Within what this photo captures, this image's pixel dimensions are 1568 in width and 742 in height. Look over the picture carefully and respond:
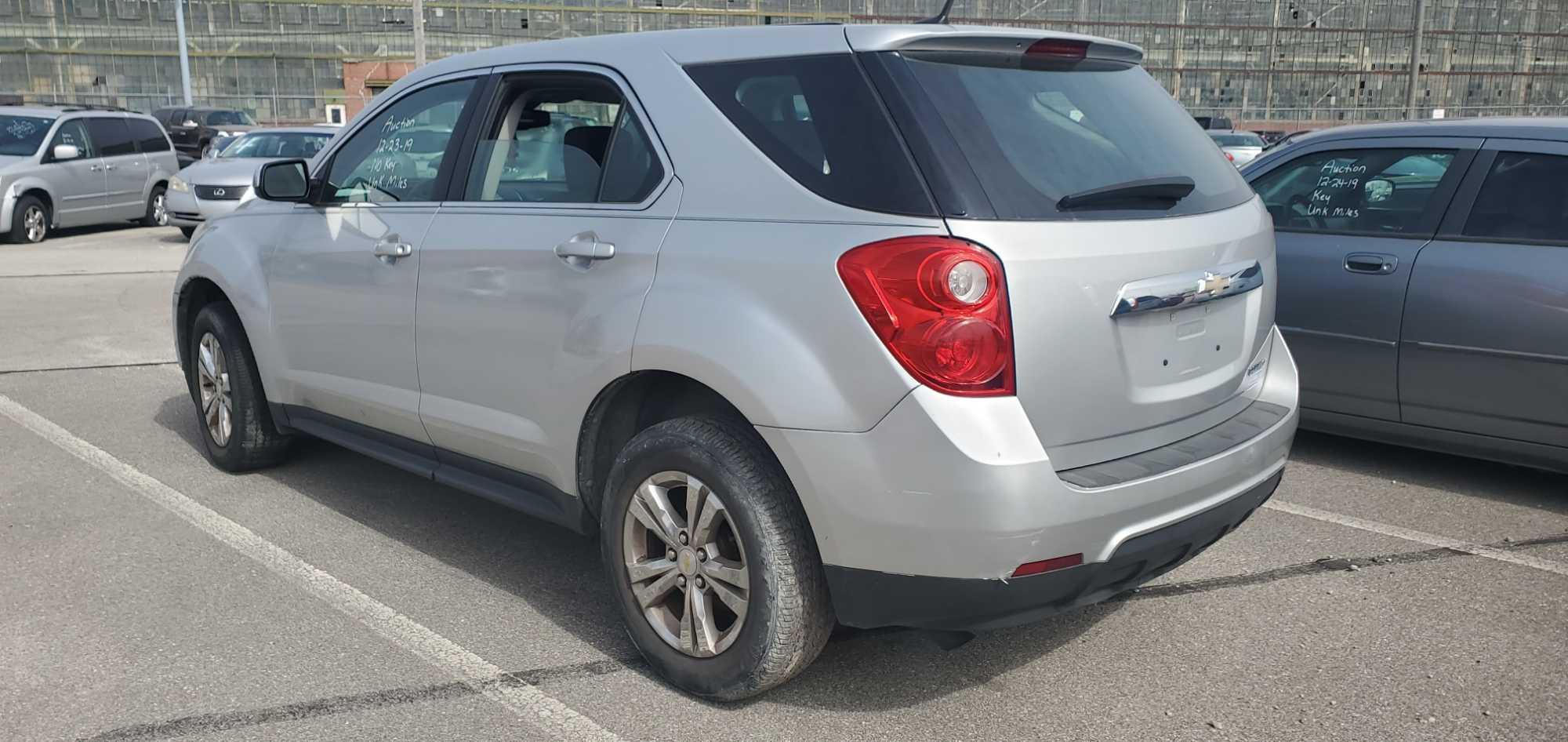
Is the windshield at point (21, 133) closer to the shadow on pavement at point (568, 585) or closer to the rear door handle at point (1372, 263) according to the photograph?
the shadow on pavement at point (568, 585)

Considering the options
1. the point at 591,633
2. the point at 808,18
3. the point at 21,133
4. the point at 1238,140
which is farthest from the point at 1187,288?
the point at 808,18

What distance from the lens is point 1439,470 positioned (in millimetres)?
5707

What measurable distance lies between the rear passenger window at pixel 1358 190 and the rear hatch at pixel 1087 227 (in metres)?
2.35

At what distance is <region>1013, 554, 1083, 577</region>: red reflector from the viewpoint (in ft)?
9.34

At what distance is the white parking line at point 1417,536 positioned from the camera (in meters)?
4.46

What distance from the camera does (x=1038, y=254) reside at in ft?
9.39

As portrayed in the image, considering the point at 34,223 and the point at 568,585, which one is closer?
the point at 568,585

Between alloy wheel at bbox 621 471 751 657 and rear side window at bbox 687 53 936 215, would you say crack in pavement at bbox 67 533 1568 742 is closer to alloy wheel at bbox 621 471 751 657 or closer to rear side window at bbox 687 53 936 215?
alloy wheel at bbox 621 471 751 657

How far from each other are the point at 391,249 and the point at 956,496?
2278mm

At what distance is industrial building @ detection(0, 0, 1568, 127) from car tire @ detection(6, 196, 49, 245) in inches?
1117

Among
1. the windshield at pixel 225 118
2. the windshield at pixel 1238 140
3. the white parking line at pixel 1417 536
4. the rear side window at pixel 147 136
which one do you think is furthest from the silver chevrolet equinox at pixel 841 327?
the windshield at pixel 225 118

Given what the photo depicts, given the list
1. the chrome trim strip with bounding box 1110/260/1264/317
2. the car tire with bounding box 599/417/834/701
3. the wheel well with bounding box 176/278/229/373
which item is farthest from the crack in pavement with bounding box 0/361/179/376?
the chrome trim strip with bounding box 1110/260/1264/317

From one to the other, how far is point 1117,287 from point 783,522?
38.4 inches

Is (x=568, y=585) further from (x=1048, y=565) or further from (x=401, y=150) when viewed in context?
(x=1048, y=565)
